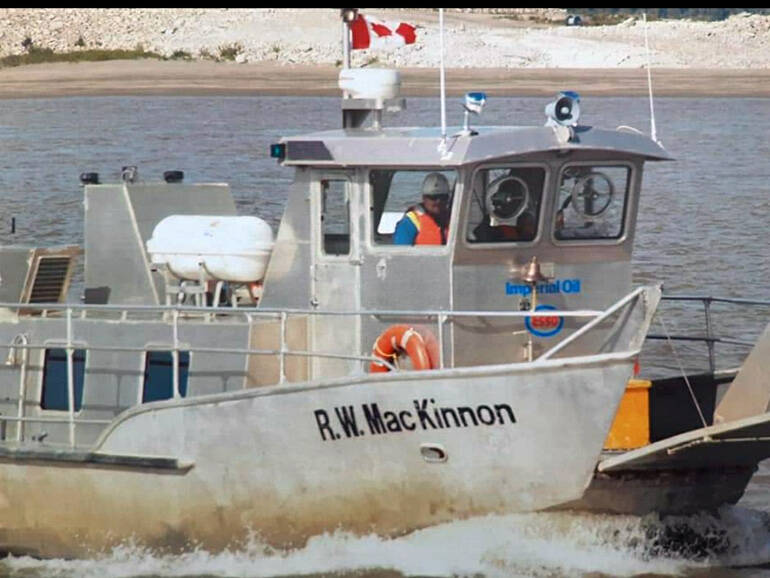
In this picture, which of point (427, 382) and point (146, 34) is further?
point (146, 34)

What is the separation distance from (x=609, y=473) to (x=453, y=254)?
1762 mm

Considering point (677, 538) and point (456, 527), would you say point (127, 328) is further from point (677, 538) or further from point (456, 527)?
point (677, 538)

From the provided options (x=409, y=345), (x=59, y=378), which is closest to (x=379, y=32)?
(x=409, y=345)

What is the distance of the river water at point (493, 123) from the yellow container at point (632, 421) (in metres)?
0.51

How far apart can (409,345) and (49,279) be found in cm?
338

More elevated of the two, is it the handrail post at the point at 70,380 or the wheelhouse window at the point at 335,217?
the wheelhouse window at the point at 335,217

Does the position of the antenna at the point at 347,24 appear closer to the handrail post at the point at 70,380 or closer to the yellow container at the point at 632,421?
the handrail post at the point at 70,380

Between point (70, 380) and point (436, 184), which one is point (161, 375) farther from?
point (436, 184)

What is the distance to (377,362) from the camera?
40.6ft

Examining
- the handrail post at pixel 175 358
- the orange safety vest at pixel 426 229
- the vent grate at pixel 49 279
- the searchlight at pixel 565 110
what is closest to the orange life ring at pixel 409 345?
the orange safety vest at pixel 426 229

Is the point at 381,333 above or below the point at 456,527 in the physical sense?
above

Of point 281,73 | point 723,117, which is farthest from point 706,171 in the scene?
point 281,73

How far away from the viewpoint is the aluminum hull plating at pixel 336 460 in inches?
471

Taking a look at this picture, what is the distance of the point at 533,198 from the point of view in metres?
12.7
